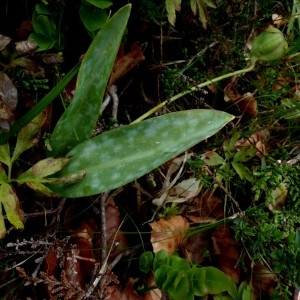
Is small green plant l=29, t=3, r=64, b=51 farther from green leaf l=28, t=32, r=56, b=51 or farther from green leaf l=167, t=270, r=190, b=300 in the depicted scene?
green leaf l=167, t=270, r=190, b=300

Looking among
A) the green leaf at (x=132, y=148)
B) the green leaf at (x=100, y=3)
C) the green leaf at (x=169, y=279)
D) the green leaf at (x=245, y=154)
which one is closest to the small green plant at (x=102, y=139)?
the green leaf at (x=132, y=148)

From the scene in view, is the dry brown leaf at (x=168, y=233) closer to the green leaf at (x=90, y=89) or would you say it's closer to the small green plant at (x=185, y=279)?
the small green plant at (x=185, y=279)

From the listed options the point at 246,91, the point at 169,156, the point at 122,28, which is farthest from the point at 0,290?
the point at 246,91

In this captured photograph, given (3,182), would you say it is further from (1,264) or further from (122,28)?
(122,28)

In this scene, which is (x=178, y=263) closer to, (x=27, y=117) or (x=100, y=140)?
(x=100, y=140)

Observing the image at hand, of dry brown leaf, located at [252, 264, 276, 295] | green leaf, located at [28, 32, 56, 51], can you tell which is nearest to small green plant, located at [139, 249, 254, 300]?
dry brown leaf, located at [252, 264, 276, 295]

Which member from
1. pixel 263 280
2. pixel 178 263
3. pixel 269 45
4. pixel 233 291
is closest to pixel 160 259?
pixel 178 263
